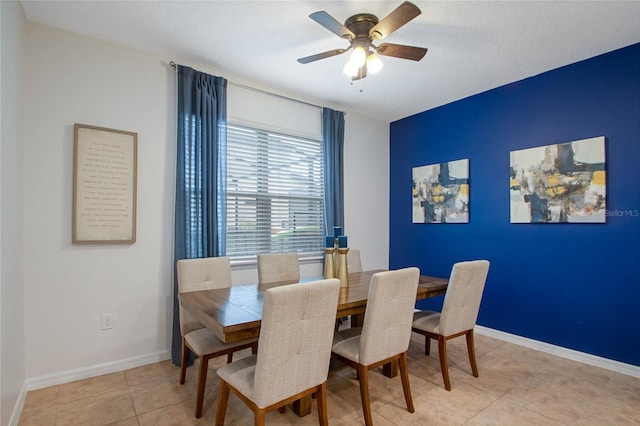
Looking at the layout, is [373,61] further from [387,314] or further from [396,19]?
[387,314]

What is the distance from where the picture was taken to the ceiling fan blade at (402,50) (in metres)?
2.16

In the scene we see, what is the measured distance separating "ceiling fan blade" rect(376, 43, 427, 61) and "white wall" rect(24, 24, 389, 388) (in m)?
1.79

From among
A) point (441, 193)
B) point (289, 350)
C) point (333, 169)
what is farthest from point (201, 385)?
point (441, 193)

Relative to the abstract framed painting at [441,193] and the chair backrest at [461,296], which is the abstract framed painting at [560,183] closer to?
the abstract framed painting at [441,193]

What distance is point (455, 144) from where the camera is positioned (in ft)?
12.8

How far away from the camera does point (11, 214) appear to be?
1898mm

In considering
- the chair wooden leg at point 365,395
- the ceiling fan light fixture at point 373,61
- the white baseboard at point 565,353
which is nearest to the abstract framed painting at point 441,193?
the white baseboard at point 565,353

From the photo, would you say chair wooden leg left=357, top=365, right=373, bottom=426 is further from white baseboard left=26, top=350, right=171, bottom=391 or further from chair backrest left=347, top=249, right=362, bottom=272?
white baseboard left=26, top=350, right=171, bottom=391

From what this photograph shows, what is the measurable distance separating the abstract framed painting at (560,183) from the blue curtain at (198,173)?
A: 117 inches

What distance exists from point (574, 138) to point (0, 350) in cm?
440

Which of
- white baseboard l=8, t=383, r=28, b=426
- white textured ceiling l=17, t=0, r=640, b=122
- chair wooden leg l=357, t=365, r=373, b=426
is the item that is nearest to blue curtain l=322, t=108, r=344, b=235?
white textured ceiling l=17, t=0, r=640, b=122

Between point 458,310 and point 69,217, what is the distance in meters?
2.99

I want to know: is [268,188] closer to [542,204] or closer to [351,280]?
[351,280]

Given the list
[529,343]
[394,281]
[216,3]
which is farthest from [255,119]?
[529,343]
